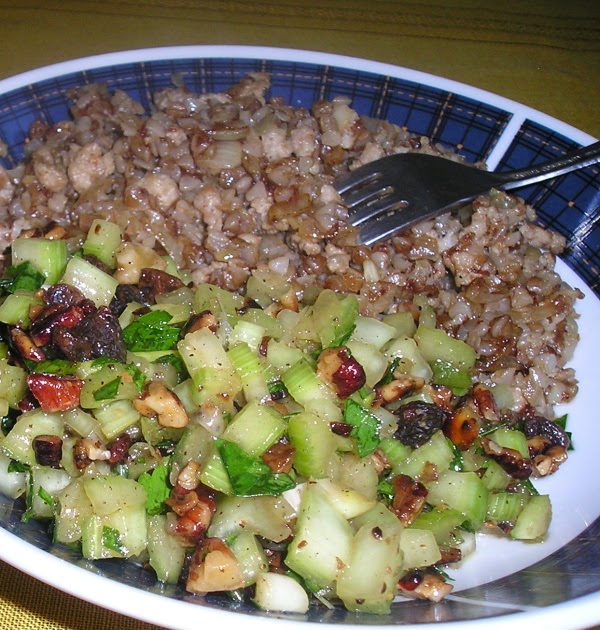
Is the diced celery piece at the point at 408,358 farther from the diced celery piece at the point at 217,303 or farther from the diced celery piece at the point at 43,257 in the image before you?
the diced celery piece at the point at 43,257

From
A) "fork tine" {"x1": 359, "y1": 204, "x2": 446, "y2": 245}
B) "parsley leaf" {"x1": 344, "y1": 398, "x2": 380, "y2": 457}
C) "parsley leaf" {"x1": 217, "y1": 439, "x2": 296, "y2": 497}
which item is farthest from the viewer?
"fork tine" {"x1": 359, "y1": 204, "x2": 446, "y2": 245}

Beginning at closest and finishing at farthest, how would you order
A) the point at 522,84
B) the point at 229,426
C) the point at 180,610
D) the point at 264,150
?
the point at 180,610
the point at 229,426
the point at 264,150
the point at 522,84

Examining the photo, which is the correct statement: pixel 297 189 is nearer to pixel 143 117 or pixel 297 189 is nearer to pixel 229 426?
pixel 143 117

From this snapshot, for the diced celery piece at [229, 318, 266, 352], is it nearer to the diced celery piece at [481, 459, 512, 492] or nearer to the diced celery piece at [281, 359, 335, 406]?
the diced celery piece at [281, 359, 335, 406]

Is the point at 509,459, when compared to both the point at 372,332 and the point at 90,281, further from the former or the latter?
the point at 90,281

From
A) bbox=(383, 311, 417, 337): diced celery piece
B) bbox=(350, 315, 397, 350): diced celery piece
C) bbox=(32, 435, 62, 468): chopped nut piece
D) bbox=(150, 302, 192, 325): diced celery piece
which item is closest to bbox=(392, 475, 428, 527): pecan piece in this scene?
bbox=(350, 315, 397, 350): diced celery piece

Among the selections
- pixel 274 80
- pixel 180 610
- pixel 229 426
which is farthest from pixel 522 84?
pixel 180 610
